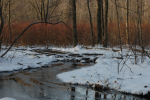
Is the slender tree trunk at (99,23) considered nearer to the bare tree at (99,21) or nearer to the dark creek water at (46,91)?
the bare tree at (99,21)

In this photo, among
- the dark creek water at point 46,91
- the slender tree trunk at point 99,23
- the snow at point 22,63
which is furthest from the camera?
the slender tree trunk at point 99,23

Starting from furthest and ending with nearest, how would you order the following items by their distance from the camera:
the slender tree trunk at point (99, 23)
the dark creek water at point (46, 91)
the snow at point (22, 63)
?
the slender tree trunk at point (99, 23)
the snow at point (22, 63)
the dark creek water at point (46, 91)

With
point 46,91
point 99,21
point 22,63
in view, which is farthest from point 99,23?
point 46,91

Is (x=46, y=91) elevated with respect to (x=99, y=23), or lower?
lower

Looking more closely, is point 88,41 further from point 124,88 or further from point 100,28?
point 124,88

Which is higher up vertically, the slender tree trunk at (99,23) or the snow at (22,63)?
the slender tree trunk at (99,23)

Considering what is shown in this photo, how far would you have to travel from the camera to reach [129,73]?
5805 mm

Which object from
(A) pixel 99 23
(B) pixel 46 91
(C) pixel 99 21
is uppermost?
(C) pixel 99 21

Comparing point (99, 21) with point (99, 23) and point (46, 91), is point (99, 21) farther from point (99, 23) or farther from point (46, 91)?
point (46, 91)

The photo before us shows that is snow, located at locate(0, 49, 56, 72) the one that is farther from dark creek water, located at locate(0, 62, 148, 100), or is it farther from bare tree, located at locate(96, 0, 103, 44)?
bare tree, located at locate(96, 0, 103, 44)

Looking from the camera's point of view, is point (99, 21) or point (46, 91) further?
point (99, 21)

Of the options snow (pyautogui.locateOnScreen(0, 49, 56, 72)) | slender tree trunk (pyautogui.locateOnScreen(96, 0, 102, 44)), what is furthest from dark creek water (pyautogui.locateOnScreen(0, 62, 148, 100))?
slender tree trunk (pyautogui.locateOnScreen(96, 0, 102, 44))

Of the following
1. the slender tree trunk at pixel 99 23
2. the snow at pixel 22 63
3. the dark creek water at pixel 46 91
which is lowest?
the dark creek water at pixel 46 91

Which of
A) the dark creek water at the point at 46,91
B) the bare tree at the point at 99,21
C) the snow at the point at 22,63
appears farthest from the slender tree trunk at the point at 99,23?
the dark creek water at the point at 46,91
